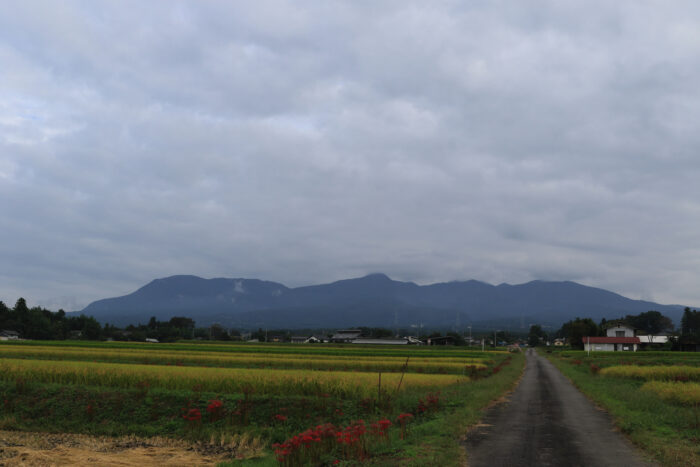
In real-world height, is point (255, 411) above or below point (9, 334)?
above

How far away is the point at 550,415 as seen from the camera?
64.7 feet

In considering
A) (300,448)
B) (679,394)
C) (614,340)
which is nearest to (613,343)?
(614,340)

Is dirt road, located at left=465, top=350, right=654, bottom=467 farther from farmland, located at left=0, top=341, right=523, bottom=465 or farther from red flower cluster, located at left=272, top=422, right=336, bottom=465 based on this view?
red flower cluster, located at left=272, top=422, right=336, bottom=465

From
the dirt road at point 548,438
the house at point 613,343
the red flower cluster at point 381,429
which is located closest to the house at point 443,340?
the house at point 613,343

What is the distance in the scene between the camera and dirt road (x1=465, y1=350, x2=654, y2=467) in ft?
41.4

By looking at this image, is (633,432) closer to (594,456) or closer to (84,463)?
(594,456)

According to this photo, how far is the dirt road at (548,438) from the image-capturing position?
1263 centimetres

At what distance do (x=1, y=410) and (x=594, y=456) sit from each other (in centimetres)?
2282

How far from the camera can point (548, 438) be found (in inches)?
598

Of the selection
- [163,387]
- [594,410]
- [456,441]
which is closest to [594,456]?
[456,441]

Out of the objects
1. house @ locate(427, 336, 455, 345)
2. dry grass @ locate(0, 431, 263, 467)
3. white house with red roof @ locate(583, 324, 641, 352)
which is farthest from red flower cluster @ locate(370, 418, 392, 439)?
house @ locate(427, 336, 455, 345)

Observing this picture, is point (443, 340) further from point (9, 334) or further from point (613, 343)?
point (9, 334)

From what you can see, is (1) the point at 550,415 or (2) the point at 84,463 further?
(1) the point at 550,415

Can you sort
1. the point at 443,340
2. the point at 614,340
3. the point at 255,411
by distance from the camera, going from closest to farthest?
the point at 255,411, the point at 614,340, the point at 443,340
